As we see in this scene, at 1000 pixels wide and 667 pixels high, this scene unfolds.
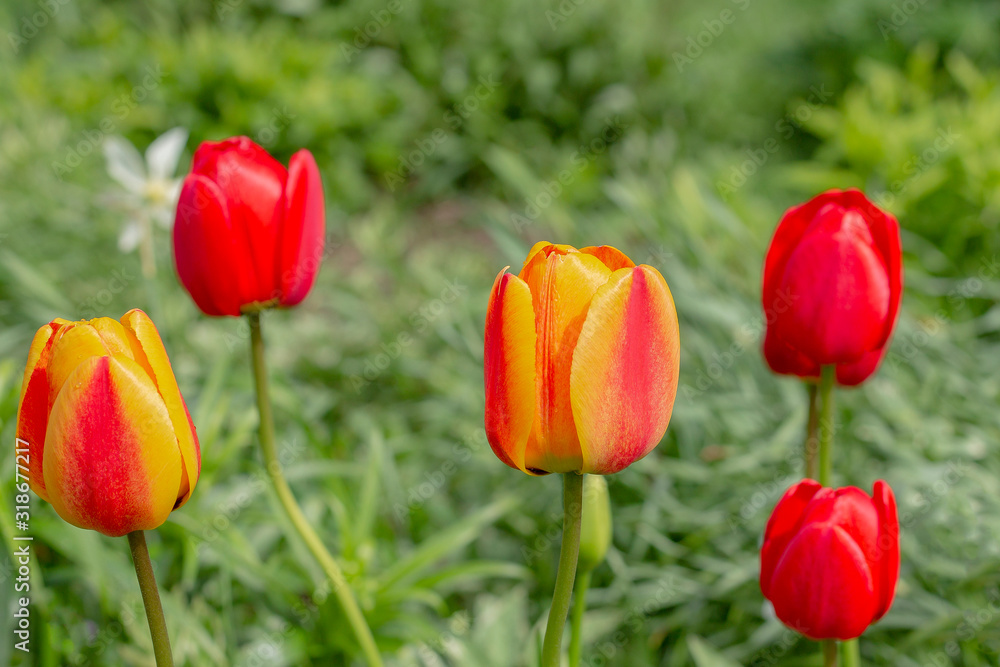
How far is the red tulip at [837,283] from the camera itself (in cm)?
87

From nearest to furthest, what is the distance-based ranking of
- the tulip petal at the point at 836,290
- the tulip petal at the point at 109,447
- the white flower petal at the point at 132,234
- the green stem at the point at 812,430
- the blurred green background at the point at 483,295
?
the tulip petal at the point at 109,447 < the tulip petal at the point at 836,290 < the green stem at the point at 812,430 < the blurred green background at the point at 483,295 < the white flower petal at the point at 132,234

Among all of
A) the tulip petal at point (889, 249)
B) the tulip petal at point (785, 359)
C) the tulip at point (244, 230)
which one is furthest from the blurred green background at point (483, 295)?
the tulip petal at point (889, 249)

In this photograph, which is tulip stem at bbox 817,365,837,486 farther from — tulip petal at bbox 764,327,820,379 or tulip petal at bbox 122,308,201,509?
tulip petal at bbox 122,308,201,509

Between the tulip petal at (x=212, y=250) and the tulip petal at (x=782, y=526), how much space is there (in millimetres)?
599

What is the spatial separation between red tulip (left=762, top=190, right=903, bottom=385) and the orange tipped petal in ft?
1.16

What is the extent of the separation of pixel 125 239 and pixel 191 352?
0.50 m

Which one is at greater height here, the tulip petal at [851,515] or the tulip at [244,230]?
the tulip at [244,230]

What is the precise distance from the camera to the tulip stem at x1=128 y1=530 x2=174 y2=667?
2.16 ft

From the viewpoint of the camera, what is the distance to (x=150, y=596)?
657 millimetres

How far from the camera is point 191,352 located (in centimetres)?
231

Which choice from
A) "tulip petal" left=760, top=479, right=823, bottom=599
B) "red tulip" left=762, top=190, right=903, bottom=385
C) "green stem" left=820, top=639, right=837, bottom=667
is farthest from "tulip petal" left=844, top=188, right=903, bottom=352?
"green stem" left=820, top=639, right=837, bottom=667

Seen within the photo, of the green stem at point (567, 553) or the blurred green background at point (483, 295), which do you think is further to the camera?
the blurred green background at point (483, 295)

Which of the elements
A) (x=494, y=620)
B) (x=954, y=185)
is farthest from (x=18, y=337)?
(x=954, y=185)

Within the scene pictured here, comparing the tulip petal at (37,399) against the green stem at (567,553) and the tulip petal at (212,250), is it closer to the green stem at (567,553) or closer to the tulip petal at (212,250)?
the tulip petal at (212,250)
